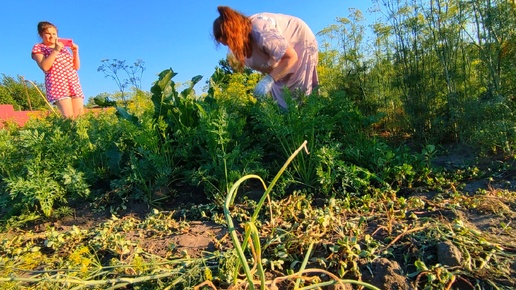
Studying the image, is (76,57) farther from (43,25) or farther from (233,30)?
(233,30)

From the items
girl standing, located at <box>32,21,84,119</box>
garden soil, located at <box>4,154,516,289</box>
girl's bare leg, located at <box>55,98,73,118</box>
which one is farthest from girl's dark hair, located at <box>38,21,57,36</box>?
garden soil, located at <box>4,154,516,289</box>

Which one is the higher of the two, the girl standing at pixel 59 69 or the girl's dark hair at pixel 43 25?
the girl's dark hair at pixel 43 25

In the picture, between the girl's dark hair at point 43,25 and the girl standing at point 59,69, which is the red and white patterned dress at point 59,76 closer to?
the girl standing at point 59,69

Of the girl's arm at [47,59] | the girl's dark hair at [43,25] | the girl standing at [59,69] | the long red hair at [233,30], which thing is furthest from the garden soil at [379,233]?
the girl's dark hair at [43,25]

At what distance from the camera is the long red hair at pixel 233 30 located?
2.94m

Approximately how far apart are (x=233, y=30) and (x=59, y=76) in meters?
2.75

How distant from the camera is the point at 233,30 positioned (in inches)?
117

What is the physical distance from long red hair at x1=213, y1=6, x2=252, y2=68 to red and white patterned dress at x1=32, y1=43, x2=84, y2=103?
2.52 metres

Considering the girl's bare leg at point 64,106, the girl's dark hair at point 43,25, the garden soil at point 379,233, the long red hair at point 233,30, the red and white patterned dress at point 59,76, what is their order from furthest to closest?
the girl's bare leg at point 64,106, the red and white patterned dress at point 59,76, the girl's dark hair at point 43,25, the long red hair at point 233,30, the garden soil at point 379,233

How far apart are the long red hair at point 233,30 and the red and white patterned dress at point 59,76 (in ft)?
8.28

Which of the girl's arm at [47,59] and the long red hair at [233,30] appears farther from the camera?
the girl's arm at [47,59]

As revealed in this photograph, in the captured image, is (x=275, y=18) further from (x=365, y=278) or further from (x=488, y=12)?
(x=365, y=278)

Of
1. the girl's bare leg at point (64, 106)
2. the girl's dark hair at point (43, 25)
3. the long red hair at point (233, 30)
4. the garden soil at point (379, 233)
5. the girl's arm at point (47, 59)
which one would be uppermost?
the girl's dark hair at point (43, 25)

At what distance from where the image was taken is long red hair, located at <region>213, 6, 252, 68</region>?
294 cm
